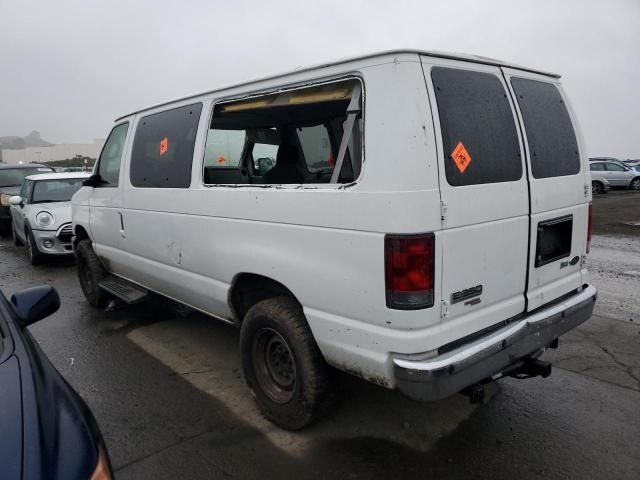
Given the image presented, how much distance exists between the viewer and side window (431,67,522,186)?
2404 mm

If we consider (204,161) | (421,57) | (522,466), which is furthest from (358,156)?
(522,466)

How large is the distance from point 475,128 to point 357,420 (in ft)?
6.57

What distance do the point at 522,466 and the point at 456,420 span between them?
1.79 ft

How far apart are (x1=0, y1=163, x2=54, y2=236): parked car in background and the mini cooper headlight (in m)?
4.55

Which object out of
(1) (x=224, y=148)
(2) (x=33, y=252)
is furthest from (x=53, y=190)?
(1) (x=224, y=148)

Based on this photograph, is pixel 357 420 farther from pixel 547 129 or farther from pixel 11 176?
pixel 11 176

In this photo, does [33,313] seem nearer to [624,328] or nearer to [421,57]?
[421,57]

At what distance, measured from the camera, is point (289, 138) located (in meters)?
4.08

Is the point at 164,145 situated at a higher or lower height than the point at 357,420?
higher

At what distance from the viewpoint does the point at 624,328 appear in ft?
15.3

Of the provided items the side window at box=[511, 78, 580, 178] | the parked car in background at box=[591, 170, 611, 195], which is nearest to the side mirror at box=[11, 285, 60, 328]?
the side window at box=[511, 78, 580, 178]

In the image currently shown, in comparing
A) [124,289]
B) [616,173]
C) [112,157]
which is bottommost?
[124,289]

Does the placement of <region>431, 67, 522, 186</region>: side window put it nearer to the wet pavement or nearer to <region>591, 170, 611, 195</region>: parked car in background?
the wet pavement

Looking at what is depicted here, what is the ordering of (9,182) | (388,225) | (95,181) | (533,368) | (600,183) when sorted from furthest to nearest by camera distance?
(600,183), (9,182), (95,181), (533,368), (388,225)
